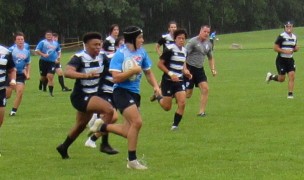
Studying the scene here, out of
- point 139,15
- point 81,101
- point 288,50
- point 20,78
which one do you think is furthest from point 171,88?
point 139,15

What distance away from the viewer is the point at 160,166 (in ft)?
33.3

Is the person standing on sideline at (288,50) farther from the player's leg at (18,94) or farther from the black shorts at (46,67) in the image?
the black shorts at (46,67)

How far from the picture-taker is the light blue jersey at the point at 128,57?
1006 cm

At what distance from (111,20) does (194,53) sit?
220 feet

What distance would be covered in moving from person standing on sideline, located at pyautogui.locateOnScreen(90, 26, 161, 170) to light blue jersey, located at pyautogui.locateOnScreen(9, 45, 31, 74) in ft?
25.1

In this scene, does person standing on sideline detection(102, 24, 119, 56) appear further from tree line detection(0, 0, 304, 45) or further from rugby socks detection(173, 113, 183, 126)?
tree line detection(0, 0, 304, 45)

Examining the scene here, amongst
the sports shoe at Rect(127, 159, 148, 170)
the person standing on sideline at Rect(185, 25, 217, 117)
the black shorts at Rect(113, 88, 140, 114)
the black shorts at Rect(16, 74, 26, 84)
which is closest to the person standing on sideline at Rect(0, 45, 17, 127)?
the black shorts at Rect(113, 88, 140, 114)

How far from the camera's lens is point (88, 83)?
1072cm

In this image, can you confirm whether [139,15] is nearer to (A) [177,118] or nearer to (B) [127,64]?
(A) [177,118]

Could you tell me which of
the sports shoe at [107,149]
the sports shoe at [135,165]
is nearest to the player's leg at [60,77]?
the sports shoe at [107,149]

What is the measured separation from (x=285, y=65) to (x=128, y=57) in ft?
34.2

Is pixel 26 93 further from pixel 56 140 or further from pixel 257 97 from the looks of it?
pixel 56 140

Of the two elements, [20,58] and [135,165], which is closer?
[135,165]

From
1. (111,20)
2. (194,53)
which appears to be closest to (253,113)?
(194,53)
